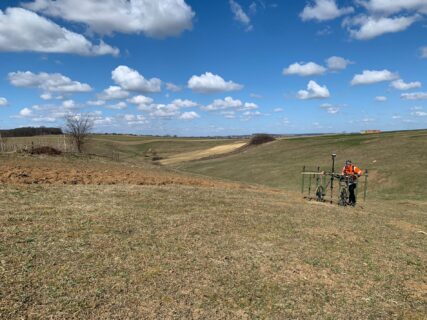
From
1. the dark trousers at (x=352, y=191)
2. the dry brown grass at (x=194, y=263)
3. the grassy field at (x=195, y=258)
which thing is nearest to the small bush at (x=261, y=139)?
the dark trousers at (x=352, y=191)

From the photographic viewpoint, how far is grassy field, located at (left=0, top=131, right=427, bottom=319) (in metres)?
7.50

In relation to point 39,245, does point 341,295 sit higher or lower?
lower

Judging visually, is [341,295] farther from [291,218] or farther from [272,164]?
[272,164]

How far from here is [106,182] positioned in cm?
2252

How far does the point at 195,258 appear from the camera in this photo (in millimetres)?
9984

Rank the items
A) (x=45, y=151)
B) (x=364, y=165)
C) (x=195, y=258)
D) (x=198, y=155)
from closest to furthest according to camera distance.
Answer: (x=195, y=258), (x=45, y=151), (x=364, y=165), (x=198, y=155)

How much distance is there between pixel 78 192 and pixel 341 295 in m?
12.5

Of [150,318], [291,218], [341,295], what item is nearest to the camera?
[150,318]

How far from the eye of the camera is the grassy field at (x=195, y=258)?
295 inches

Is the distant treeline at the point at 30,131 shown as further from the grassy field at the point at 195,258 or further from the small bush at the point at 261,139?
the grassy field at the point at 195,258

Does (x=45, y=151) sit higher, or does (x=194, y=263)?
(x=45, y=151)

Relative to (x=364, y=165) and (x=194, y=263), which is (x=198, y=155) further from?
(x=194, y=263)

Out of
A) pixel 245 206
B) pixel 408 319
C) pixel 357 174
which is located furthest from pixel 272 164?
pixel 408 319

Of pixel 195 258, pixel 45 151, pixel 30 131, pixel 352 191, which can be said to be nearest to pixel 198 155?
pixel 45 151
